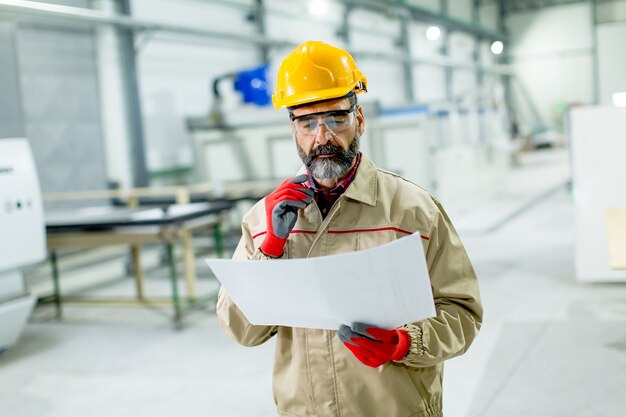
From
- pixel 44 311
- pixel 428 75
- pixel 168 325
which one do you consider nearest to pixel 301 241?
pixel 168 325

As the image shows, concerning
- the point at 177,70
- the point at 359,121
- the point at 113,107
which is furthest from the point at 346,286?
the point at 177,70

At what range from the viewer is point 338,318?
4.63 ft

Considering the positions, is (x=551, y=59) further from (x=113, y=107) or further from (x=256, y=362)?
(x=256, y=362)

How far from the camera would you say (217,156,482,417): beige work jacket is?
5.08 ft

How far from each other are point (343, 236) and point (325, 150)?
0.69 ft

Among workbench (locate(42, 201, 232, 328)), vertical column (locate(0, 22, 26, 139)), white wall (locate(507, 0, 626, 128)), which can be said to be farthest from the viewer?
white wall (locate(507, 0, 626, 128))

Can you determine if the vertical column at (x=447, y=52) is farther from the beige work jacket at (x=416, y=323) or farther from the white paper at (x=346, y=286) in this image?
the white paper at (x=346, y=286)

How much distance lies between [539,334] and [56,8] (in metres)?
4.91

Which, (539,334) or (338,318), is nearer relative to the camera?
(338,318)

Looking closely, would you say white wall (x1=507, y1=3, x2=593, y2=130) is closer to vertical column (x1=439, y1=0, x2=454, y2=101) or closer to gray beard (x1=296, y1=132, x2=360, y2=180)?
vertical column (x1=439, y1=0, x2=454, y2=101)

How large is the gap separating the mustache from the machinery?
10.7ft

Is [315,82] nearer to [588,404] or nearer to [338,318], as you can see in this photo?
[338,318]

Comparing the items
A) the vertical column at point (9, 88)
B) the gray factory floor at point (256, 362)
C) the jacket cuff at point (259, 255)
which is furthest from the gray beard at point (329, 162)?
the vertical column at point (9, 88)

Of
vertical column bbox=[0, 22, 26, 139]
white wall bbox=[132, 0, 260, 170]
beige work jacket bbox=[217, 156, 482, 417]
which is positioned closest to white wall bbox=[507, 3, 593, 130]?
white wall bbox=[132, 0, 260, 170]
